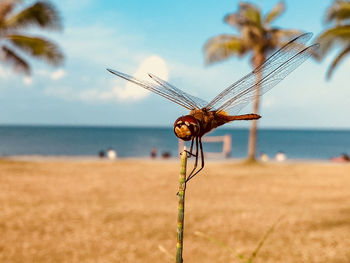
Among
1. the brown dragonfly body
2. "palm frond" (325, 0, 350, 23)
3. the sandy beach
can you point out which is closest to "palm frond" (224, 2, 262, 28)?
"palm frond" (325, 0, 350, 23)

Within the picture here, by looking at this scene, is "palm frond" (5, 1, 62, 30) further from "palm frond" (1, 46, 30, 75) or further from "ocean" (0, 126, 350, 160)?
"ocean" (0, 126, 350, 160)

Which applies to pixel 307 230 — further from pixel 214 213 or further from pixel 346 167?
pixel 346 167

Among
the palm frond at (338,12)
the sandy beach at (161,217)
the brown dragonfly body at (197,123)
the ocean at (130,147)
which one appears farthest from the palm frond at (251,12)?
the brown dragonfly body at (197,123)

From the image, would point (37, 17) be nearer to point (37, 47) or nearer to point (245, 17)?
point (37, 47)

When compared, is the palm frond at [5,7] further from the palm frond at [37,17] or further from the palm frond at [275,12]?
the palm frond at [275,12]

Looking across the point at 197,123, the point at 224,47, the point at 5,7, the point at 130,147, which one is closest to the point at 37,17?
the point at 5,7

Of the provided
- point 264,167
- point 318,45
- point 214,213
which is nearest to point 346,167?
point 264,167
